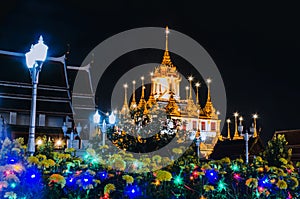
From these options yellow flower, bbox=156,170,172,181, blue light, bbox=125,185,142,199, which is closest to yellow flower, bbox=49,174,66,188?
blue light, bbox=125,185,142,199

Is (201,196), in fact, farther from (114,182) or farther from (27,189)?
(27,189)

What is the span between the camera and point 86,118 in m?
33.6

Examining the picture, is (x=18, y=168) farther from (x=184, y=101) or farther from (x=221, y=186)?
(x=184, y=101)

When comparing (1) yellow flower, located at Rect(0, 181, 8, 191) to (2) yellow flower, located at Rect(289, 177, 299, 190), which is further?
(2) yellow flower, located at Rect(289, 177, 299, 190)

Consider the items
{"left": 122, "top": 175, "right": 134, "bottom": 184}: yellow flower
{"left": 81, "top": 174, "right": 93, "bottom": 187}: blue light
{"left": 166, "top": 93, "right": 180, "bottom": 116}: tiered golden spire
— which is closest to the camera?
{"left": 81, "top": 174, "right": 93, "bottom": 187}: blue light

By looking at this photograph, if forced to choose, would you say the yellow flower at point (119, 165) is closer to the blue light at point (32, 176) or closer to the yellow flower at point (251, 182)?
the blue light at point (32, 176)

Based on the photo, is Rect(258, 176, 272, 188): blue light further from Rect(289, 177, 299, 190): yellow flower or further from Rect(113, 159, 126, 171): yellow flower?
Rect(113, 159, 126, 171): yellow flower

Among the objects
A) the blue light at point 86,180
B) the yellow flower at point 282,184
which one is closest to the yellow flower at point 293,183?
the yellow flower at point 282,184

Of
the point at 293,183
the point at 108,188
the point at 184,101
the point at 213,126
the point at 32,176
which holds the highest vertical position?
the point at 184,101

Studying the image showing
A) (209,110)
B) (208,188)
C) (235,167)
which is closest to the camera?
(208,188)

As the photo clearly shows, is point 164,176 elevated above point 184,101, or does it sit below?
below

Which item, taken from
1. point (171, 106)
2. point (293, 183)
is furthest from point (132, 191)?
point (171, 106)

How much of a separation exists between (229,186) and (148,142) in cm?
442

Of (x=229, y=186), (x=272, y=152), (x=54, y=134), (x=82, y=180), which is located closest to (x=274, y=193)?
(x=229, y=186)
